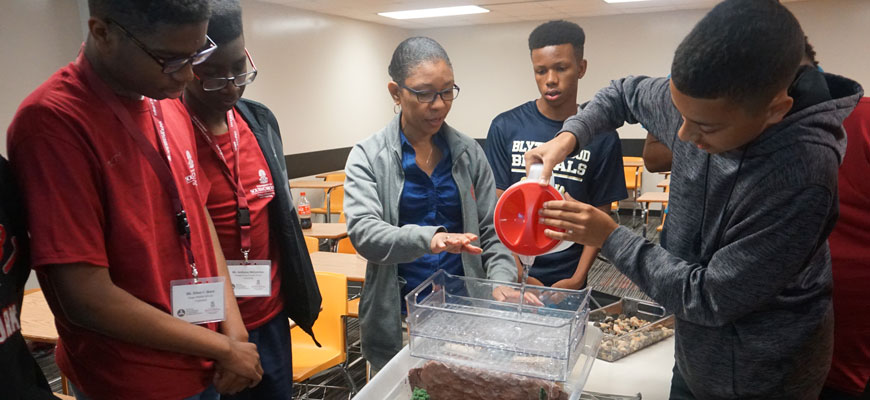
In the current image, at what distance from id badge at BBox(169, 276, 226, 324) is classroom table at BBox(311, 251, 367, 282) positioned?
194 cm

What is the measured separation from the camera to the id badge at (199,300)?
1172 mm

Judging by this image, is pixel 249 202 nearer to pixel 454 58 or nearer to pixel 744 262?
pixel 744 262

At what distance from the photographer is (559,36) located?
2.29 m

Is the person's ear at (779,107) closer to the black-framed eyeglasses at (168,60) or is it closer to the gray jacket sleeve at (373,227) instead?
the gray jacket sleeve at (373,227)

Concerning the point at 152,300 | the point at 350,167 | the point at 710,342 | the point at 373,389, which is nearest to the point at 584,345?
the point at 710,342

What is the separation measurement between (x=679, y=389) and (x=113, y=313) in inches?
49.2

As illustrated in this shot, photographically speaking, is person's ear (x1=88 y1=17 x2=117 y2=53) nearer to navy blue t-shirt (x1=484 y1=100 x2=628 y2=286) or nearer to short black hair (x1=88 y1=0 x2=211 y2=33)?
short black hair (x1=88 y1=0 x2=211 y2=33)

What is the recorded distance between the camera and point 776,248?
3.17 ft

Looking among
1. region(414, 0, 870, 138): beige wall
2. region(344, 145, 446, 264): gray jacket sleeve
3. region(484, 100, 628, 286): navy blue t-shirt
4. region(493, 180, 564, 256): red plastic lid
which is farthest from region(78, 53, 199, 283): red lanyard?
region(414, 0, 870, 138): beige wall

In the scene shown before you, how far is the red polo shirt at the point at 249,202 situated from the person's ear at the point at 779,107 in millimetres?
1271

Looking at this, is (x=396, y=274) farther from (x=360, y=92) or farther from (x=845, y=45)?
(x=845, y=45)

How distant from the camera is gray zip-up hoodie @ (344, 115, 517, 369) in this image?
1.66 metres

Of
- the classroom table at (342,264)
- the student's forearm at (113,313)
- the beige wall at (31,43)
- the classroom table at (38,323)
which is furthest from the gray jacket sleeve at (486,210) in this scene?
the beige wall at (31,43)

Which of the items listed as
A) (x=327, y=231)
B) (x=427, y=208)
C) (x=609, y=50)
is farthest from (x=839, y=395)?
(x=609, y=50)
